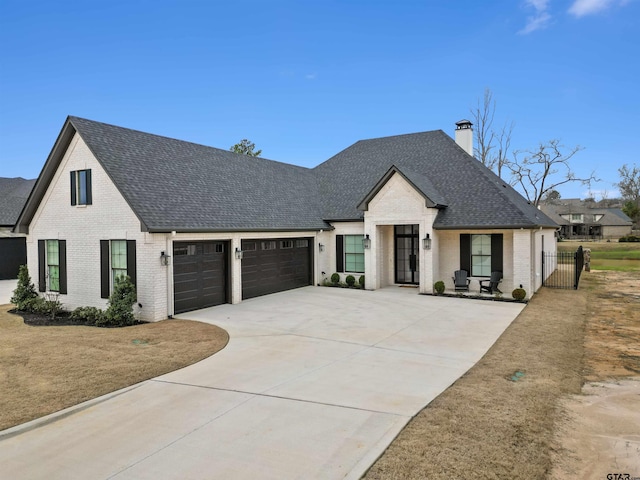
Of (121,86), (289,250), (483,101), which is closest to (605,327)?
(289,250)

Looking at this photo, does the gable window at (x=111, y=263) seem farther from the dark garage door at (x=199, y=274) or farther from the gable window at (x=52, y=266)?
the gable window at (x=52, y=266)

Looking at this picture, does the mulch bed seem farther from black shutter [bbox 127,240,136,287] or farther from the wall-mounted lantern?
the wall-mounted lantern

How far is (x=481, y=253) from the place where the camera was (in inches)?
727

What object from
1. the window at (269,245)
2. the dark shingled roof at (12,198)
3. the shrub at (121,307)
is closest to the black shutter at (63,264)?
the shrub at (121,307)

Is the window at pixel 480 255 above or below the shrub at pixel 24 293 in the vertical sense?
above

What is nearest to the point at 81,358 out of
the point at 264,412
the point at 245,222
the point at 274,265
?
the point at 264,412

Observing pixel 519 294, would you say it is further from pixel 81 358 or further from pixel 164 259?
pixel 81 358

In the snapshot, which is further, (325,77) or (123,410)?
(325,77)

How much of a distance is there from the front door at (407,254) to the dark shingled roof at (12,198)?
22.8 meters

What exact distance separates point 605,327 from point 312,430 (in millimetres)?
11049

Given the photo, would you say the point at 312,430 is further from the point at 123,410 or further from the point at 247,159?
the point at 247,159

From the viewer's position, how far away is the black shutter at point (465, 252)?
18.6 metres

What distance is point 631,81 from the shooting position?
34062mm

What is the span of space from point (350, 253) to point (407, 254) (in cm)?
289
